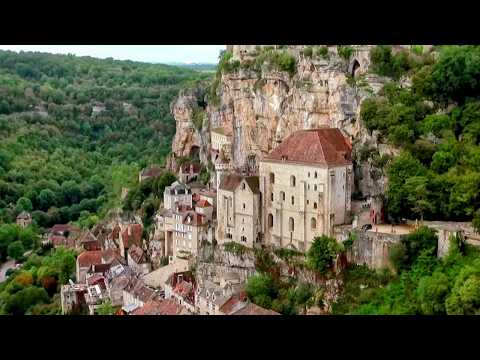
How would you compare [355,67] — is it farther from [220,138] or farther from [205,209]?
[220,138]

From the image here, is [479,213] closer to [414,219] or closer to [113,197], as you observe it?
[414,219]

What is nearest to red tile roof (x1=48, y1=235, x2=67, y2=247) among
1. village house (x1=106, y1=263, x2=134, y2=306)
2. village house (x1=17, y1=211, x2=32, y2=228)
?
village house (x1=17, y1=211, x2=32, y2=228)

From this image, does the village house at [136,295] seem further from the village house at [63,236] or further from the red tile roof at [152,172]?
the red tile roof at [152,172]

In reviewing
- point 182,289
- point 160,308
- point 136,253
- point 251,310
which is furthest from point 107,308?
point 251,310

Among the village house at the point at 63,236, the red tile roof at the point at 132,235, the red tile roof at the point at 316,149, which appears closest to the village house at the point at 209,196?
the red tile roof at the point at 132,235

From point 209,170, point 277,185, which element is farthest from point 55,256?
point 277,185

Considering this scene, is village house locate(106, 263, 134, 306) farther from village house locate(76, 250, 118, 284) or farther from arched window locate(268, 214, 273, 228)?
arched window locate(268, 214, 273, 228)
